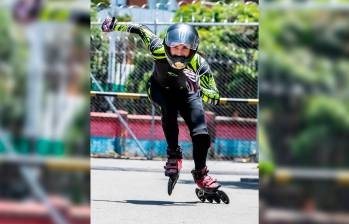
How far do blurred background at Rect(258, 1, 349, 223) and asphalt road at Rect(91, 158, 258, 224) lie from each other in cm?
285

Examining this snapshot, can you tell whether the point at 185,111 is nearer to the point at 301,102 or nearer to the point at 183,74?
the point at 183,74

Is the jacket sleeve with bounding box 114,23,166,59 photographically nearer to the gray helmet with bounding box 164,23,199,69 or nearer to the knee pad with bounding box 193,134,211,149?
the gray helmet with bounding box 164,23,199,69

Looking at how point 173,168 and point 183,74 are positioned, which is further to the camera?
point 173,168

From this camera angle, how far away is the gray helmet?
17.7ft

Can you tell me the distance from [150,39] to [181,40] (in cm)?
68

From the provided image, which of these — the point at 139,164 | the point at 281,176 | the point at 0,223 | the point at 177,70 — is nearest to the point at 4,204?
the point at 0,223

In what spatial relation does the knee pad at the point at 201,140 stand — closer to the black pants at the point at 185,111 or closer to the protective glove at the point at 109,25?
the black pants at the point at 185,111

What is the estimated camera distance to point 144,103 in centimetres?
1170

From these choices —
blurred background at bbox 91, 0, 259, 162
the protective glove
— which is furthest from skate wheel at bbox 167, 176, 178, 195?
blurred background at bbox 91, 0, 259, 162

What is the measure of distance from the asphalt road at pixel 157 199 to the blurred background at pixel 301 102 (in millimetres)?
2852

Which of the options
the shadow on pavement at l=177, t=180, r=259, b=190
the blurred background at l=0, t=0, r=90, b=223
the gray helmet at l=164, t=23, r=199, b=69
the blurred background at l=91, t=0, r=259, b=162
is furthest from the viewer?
the blurred background at l=91, t=0, r=259, b=162

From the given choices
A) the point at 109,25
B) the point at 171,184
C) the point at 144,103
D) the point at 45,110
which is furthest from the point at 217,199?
the point at 144,103

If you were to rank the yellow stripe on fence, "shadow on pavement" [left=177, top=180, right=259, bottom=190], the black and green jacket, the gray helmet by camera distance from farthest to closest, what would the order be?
the yellow stripe on fence < "shadow on pavement" [left=177, top=180, right=259, bottom=190] < the black and green jacket < the gray helmet

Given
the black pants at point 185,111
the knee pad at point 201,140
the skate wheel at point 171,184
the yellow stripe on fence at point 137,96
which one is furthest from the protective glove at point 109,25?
the yellow stripe on fence at point 137,96
